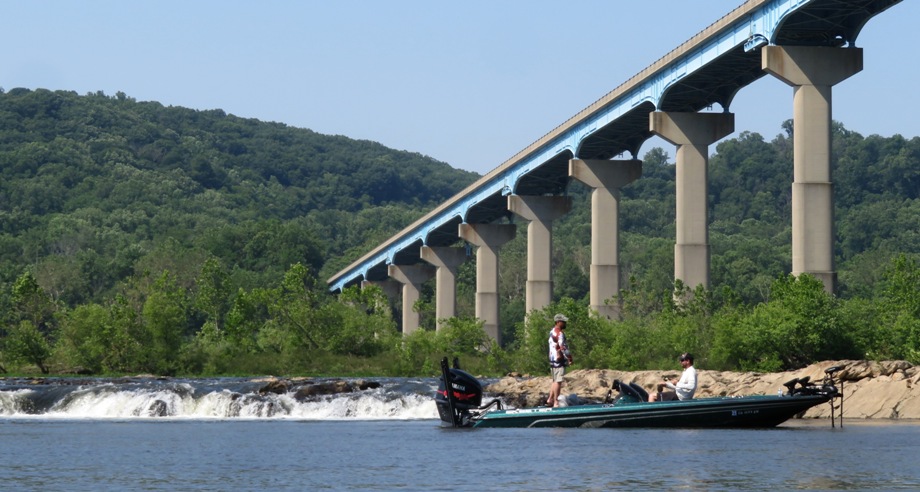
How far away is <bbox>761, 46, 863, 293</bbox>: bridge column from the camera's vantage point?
5753 cm

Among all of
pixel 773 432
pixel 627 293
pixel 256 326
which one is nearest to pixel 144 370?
pixel 256 326

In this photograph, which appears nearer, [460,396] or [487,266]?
[460,396]

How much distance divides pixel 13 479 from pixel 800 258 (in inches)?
1486

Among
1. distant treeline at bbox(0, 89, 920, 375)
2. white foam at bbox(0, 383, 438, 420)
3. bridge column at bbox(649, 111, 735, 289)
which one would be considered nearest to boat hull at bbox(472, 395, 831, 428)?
white foam at bbox(0, 383, 438, 420)

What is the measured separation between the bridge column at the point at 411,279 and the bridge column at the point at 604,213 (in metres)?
57.9

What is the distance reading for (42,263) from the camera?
143m

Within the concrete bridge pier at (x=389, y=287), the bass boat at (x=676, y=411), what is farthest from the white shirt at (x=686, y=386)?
the concrete bridge pier at (x=389, y=287)

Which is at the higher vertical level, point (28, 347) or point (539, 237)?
point (539, 237)

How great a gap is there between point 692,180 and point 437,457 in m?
42.6

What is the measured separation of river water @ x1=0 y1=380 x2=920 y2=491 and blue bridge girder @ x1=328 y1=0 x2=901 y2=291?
21.5 metres

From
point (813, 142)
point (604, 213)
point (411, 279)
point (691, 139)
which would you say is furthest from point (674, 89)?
point (411, 279)

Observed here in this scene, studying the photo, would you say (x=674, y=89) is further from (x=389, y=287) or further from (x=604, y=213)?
(x=389, y=287)

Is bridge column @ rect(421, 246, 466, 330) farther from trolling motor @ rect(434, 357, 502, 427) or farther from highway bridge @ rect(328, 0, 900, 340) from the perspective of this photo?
trolling motor @ rect(434, 357, 502, 427)

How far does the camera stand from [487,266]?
368 feet
